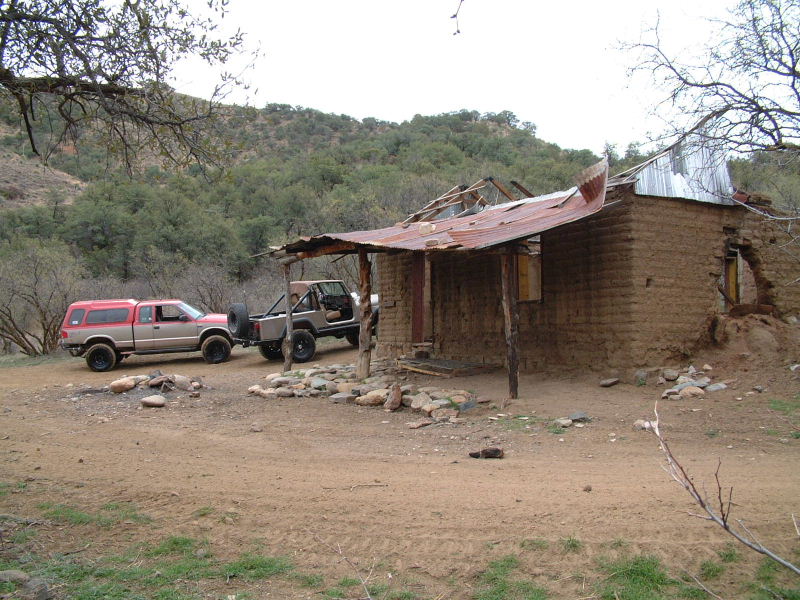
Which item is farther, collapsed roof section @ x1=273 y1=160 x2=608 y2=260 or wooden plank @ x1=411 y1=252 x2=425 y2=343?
wooden plank @ x1=411 y1=252 x2=425 y2=343

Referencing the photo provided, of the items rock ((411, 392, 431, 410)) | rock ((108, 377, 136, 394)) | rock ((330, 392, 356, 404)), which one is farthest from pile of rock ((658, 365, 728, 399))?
rock ((108, 377, 136, 394))

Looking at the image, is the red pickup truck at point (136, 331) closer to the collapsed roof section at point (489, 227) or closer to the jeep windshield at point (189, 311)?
the jeep windshield at point (189, 311)

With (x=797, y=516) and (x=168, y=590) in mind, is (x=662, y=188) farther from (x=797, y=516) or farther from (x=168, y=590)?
(x=168, y=590)

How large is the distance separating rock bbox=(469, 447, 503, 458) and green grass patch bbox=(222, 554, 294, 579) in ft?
10.8

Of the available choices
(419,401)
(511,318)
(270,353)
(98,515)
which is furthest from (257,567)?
(270,353)

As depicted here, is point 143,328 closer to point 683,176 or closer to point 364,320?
point 364,320

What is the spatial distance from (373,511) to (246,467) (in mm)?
2263

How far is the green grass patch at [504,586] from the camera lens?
4.18m

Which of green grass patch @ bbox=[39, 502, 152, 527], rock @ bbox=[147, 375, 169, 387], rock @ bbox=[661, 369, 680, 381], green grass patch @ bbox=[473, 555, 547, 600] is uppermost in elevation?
rock @ bbox=[661, 369, 680, 381]

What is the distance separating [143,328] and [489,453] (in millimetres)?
13580

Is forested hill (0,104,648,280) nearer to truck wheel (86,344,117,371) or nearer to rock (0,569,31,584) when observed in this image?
truck wheel (86,344,117,371)

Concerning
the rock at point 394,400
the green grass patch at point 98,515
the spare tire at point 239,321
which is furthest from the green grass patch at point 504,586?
the spare tire at point 239,321

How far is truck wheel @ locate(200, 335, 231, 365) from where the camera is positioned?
18641 millimetres

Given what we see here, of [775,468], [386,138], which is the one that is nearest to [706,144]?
[775,468]
